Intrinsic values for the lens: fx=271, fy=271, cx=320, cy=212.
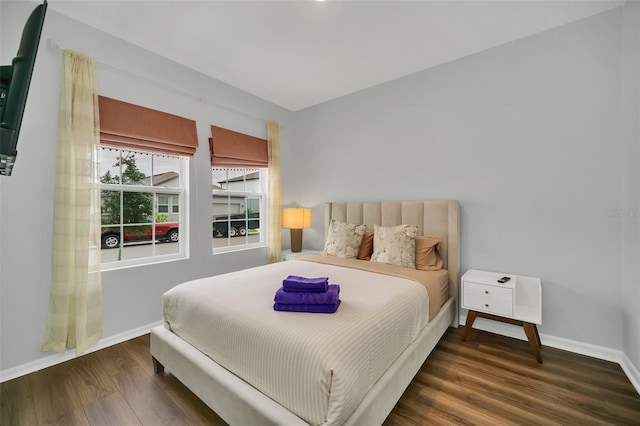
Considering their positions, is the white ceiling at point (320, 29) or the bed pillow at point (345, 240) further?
the bed pillow at point (345, 240)

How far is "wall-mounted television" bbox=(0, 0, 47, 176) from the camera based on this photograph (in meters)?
1.06

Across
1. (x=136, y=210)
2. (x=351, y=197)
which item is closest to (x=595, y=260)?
(x=351, y=197)

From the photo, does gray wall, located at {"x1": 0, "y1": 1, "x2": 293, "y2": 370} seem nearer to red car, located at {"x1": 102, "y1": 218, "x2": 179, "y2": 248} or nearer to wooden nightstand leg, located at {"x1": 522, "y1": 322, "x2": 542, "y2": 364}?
red car, located at {"x1": 102, "y1": 218, "x2": 179, "y2": 248}

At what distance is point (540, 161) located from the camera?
2.39 metres

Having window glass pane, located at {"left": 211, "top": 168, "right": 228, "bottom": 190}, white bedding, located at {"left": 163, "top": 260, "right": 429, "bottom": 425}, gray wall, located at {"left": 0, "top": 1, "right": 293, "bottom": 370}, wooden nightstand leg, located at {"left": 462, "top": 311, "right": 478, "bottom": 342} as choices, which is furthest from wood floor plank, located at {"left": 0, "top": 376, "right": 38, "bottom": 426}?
wooden nightstand leg, located at {"left": 462, "top": 311, "right": 478, "bottom": 342}

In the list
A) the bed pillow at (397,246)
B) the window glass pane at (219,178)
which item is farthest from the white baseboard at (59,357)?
the bed pillow at (397,246)

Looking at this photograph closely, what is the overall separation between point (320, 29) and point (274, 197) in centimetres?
215

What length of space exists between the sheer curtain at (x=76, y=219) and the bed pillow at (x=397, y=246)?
2.57m

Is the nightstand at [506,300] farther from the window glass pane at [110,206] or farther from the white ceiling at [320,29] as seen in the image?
the window glass pane at [110,206]

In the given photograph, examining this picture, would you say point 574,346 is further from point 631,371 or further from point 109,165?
point 109,165

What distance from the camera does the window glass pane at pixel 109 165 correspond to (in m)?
2.56

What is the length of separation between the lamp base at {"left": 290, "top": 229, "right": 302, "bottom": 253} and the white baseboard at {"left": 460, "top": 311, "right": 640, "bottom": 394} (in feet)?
7.25

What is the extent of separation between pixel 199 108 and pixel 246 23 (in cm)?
117

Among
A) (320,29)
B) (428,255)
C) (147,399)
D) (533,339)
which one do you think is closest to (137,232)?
(147,399)
